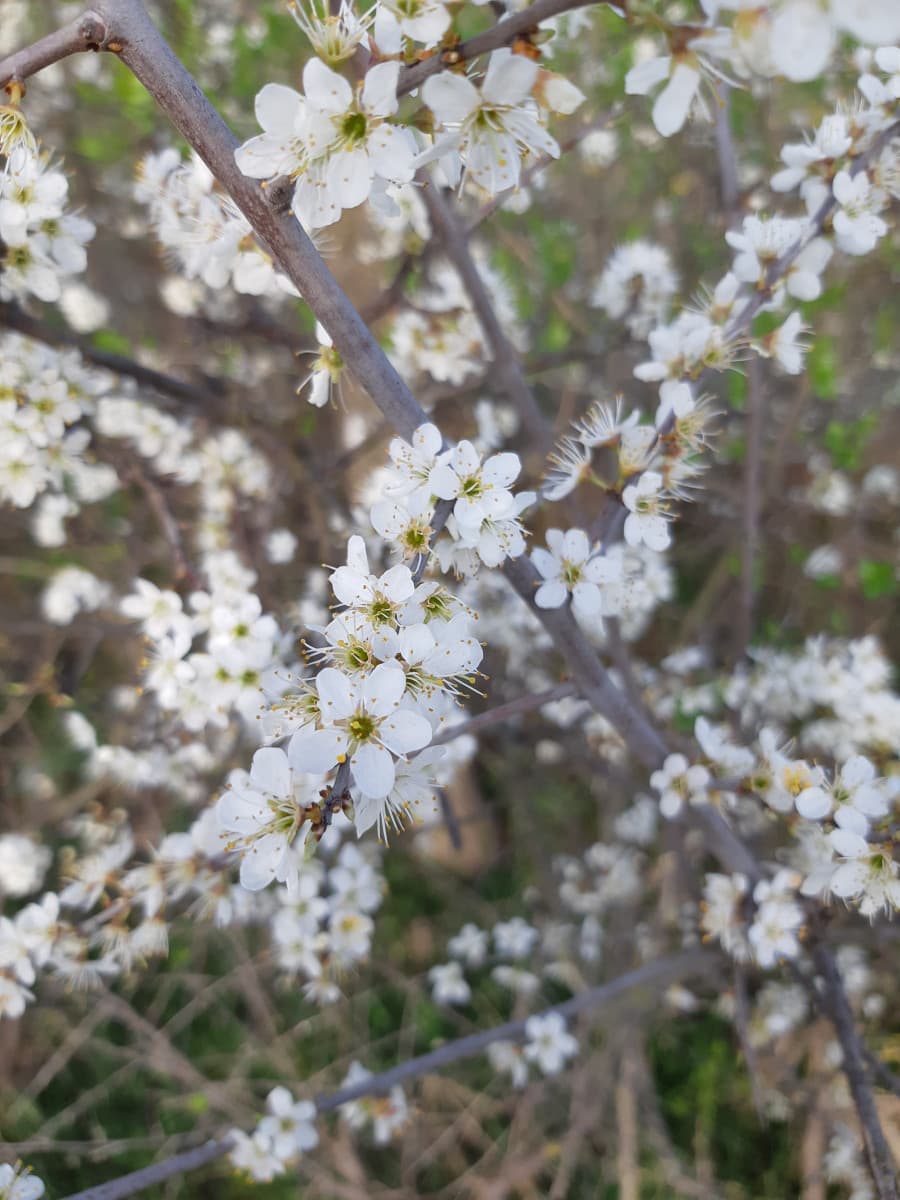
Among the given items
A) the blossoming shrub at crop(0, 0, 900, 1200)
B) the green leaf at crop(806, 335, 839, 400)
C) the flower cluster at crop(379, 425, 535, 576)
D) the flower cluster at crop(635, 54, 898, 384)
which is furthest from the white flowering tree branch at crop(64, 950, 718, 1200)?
the green leaf at crop(806, 335, 839, 400)


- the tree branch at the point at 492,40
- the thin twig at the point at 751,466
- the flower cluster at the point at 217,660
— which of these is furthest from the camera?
the thin twig at the point at 751,466

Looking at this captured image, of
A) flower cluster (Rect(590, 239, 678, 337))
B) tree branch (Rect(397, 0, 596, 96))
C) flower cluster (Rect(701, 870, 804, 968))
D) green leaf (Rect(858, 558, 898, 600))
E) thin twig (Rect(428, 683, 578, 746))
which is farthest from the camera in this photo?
green leaf (Rect(858, 558, 898, 600))

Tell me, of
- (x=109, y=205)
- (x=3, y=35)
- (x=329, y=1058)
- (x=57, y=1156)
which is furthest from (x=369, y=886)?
(x=3, y=35)

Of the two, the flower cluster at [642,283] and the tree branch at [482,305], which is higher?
the flower cluster at [642,283]

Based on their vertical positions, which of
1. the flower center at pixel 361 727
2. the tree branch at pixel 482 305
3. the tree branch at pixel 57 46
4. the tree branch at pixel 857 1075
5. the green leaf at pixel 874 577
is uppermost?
the tree branch at pixel 482 305

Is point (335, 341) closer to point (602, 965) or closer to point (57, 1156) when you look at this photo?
point (602, 965)

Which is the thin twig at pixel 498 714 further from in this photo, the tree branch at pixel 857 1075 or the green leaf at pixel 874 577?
the green leaf at pixel 874 577

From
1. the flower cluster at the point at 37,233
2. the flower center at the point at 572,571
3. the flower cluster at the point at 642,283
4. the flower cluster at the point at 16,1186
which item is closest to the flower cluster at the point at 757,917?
the flower center at the point at 572,571

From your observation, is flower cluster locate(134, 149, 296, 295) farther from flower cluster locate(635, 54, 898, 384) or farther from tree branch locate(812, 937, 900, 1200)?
tree branch locate(812, 937, 900, 1200)

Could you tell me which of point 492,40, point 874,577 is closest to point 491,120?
point 492,40

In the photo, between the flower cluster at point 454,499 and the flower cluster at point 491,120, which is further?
the flower cluster at point 454,499

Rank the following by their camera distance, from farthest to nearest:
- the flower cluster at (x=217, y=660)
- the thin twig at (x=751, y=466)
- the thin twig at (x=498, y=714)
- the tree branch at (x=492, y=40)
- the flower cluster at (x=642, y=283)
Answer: the flower cluster at (x=642, y=283)
the thin twig at (x=751, y=466)
the flower cluster at (x=217, y=660)
the thin twig at (x=498, y=714)
the tree branch at (x=492, y=40)
